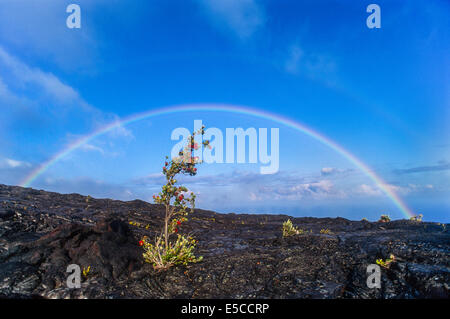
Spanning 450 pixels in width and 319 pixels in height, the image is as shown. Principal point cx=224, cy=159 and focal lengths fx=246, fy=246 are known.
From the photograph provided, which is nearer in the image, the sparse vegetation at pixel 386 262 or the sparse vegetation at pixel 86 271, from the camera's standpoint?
the sparse vegetation at pixel 86 271

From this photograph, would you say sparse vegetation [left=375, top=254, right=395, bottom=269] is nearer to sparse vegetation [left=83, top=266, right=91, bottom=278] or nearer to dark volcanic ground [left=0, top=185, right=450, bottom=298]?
dark volcanic ground [left=0, top=185, right=450, bottom=298]

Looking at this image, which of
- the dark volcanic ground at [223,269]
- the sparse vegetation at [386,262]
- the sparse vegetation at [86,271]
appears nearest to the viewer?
the dark volcanic ground at [223,269]

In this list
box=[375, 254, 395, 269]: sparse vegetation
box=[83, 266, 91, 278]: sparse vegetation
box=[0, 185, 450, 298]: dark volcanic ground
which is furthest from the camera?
box=[375, 254, 395, 269]: sparse vegetation

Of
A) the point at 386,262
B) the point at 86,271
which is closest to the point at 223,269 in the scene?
the point at 86,271

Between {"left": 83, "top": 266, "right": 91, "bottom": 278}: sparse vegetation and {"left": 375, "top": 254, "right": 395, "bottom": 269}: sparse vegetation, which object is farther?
{"left": 375, "top": 254, "right": 395, "bottom": 269}: sparse vegetation

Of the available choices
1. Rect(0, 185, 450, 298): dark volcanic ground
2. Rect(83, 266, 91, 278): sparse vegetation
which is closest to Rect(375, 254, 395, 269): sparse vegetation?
Rect(0, 185, 450, 298): dark volcanic ground

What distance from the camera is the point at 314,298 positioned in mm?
6309

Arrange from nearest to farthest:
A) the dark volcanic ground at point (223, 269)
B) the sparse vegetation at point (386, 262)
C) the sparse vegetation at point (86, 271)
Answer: the dark volcanic ground at point (223, 269), the sparse vegetation at point (86, 271), the sparse vegetation at point (386, 262)

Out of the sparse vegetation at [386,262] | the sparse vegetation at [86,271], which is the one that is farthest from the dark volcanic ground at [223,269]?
the sparse vegetation at [386,262]

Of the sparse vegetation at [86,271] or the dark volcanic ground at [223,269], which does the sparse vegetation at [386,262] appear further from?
the sparse vegetation at [86,271]
